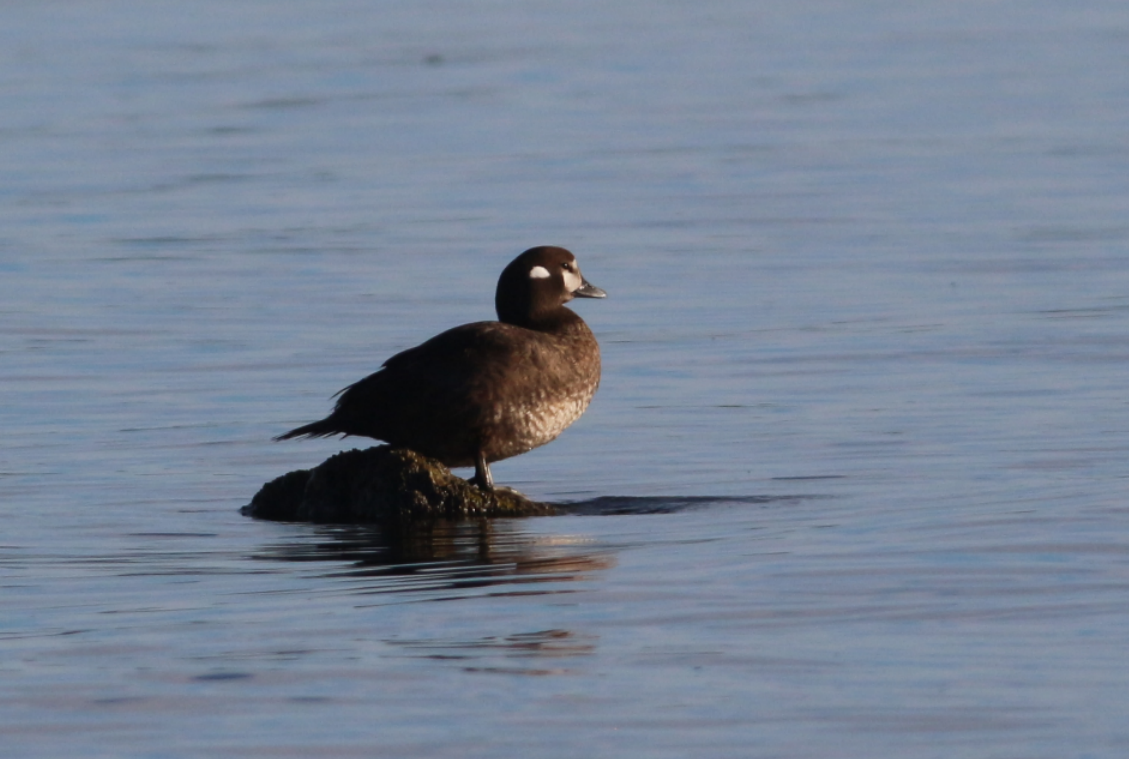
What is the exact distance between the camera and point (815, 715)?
19.1 feet

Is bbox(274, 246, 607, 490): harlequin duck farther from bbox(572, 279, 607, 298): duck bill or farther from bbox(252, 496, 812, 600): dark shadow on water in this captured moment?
bbox(572, 279, 607, 298): duck bill

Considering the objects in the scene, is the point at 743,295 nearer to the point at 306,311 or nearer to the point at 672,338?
the point at 672,338

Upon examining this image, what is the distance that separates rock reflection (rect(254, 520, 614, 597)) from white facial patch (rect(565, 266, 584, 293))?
150 centimetres

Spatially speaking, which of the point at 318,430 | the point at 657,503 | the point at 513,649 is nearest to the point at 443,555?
the point at 657,503

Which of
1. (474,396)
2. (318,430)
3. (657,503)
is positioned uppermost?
(474,396)

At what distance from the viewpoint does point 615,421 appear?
11.8 m

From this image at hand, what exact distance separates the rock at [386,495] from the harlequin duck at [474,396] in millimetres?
147

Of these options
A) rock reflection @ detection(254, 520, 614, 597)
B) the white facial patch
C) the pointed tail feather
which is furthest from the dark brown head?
rock reflection @ detection(254, 520, 614, 597)

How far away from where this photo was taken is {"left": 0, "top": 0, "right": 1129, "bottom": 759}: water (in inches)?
239

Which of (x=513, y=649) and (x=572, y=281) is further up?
(x=572, y=281)

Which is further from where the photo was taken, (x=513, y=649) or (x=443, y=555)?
(x=443, y=555)

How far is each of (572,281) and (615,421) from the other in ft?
5.86

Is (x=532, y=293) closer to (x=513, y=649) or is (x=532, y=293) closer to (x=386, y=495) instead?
(x=386, y=495)

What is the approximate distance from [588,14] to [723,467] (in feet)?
114
